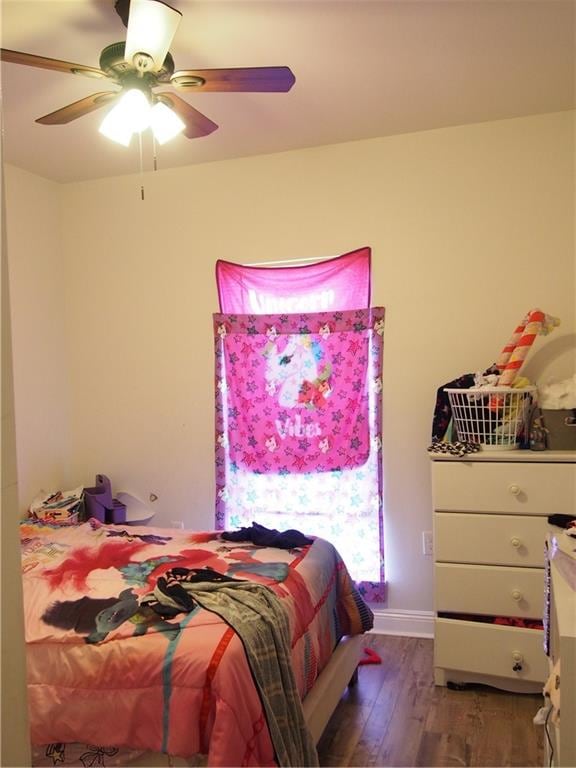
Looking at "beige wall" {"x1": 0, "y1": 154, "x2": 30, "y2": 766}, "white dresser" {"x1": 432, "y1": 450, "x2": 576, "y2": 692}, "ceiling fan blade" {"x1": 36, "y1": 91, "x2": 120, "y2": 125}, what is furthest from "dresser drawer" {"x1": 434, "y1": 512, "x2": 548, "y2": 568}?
"beige wall" {"x1": 0, "y1": 154, "x2": 30, "y2": 766}

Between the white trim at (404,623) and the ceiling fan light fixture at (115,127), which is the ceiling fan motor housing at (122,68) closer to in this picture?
the ceiling fan light fixture at (115,127)

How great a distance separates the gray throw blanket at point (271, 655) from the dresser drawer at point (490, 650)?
1.04 m

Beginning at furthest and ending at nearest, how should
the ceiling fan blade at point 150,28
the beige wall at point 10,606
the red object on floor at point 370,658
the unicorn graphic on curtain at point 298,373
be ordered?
the unicorn graphic on curtain at point 298,373
the red object on floor at point 370,658
the ceiling fan blade at point 150,28
the beige wall at point 10,606

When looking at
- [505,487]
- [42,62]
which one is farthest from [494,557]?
[42,62]

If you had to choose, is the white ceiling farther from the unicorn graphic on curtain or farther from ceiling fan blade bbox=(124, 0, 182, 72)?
the unicorn graphic on curtain

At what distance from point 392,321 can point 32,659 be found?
2.36m

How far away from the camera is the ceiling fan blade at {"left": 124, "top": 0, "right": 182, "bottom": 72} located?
184 cm

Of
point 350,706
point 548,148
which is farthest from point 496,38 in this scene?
point 350,706

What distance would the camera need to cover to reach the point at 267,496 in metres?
3.76

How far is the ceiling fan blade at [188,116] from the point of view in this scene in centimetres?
231

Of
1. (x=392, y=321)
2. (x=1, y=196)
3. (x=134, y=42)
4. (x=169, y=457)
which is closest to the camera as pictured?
(x=1, y=196)

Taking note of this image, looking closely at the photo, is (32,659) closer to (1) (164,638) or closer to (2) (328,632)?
(1) (164,638)

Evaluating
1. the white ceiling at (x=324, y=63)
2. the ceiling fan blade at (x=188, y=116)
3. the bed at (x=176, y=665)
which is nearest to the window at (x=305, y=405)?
the white ceiling at (x=324, y=63)

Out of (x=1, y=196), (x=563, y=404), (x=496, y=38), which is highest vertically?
(x=496, y=38)
